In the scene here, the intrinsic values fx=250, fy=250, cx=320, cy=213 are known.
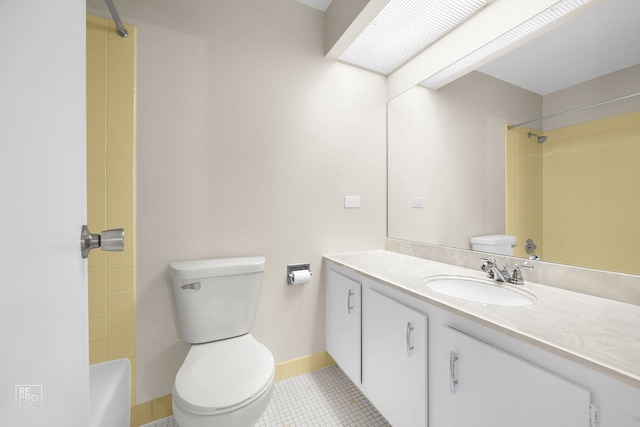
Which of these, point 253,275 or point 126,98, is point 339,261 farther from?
point 126,98

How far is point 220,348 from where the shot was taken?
4.21 feet

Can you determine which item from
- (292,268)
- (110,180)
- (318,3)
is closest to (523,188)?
(292,268)

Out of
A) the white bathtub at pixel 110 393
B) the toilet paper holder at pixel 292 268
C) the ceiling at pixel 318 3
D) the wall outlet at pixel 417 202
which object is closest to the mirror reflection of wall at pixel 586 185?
the wall outlet at pixel 417 202

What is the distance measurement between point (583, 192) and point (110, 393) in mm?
2220

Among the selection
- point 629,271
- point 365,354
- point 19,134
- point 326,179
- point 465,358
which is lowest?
point 365,354

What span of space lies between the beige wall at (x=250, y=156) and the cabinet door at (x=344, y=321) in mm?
107

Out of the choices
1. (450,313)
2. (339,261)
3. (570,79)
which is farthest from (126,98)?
(570,79)

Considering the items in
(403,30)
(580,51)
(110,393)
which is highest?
(403,30)

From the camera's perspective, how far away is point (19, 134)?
28 centimetres

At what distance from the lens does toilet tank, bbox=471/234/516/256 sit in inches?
51.6

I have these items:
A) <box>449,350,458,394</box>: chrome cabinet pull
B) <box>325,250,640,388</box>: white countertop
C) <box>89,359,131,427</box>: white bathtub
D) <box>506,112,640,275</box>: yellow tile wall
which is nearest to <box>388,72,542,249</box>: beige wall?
<box>506,112,640,275</box>: yellow tile wall

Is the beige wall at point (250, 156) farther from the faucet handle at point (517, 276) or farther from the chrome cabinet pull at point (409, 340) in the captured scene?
the faucet handle at point (517, 276)

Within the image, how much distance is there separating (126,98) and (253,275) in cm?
116

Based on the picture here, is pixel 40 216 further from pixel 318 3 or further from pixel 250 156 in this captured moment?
pixel 318 3
